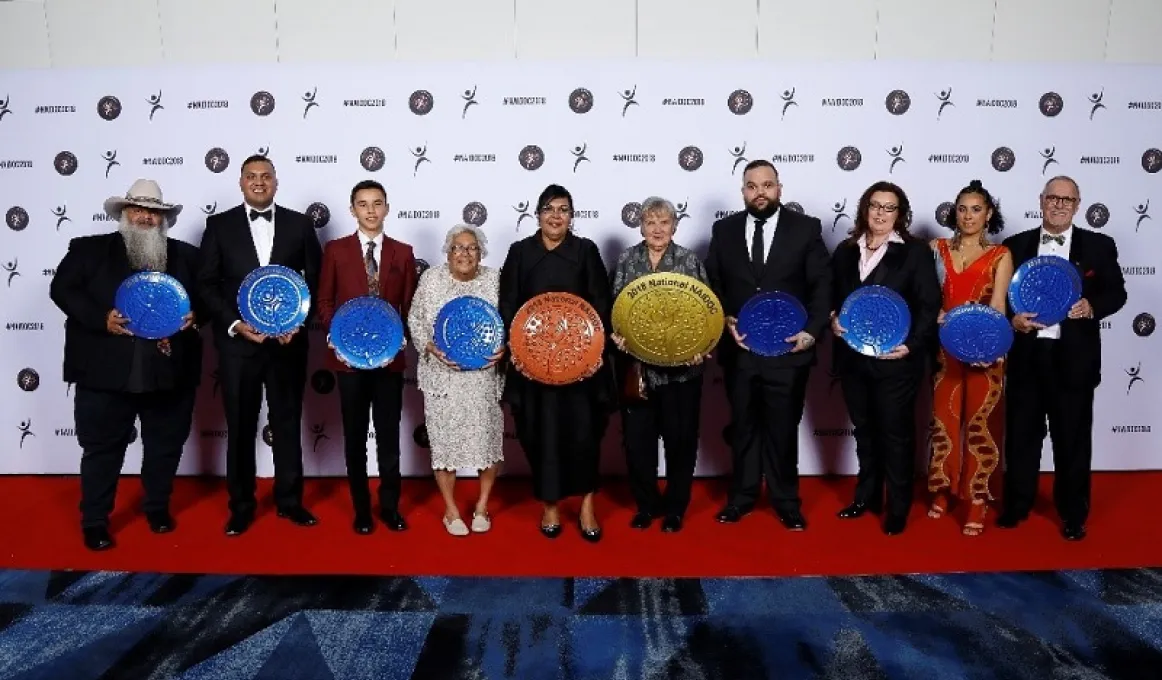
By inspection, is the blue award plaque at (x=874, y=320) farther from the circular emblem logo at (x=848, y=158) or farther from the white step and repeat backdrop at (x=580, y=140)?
the circular emblem logo at (x=848, y=158)

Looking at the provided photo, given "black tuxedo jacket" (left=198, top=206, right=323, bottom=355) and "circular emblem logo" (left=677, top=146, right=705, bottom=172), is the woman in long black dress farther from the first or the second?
"circular emblem logo" (left=677, top=146, right=705, bottom=172)

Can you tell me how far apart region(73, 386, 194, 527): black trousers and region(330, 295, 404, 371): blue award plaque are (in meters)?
1.02

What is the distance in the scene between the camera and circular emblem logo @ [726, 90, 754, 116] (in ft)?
14.4

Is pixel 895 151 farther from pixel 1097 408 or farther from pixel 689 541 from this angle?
pixel 689 541

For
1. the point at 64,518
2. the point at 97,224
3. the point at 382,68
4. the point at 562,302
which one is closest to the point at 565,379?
the point at 562,302

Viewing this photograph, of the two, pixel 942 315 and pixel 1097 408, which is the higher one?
pixel 942 315

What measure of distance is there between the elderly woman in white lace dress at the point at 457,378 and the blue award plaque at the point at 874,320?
66.7 inches

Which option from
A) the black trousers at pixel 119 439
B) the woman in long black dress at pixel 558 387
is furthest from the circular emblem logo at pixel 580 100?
the black trousers at pixel 119 439

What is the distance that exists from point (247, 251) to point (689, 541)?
2.60 m

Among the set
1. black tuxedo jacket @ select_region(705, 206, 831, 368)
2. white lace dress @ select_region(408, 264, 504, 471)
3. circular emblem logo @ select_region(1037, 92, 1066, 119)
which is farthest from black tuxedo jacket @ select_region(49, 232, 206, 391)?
circular emblem logo @ select_region(1037, 92, 1066, 119)

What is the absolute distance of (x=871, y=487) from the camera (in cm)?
384

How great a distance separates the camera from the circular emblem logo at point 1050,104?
14.6 ft

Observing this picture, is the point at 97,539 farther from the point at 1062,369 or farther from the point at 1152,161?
the point at 1152,161

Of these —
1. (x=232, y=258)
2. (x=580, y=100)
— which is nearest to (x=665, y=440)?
(x=580, y=100)
